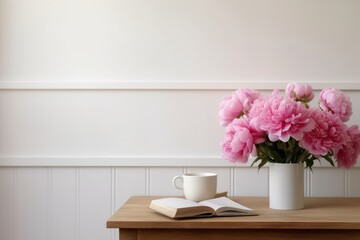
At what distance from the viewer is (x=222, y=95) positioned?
147 cm

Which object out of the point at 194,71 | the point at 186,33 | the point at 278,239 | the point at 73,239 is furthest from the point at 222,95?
the point at 73,239

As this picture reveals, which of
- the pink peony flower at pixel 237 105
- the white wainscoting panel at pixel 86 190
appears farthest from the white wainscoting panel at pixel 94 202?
the pink peony flower at pixel 237 105

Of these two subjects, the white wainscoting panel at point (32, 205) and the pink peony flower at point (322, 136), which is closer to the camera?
the pink peony flower at point (322, 136)

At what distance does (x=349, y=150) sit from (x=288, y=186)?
20cm

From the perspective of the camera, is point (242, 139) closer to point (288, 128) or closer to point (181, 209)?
point (288, 128)

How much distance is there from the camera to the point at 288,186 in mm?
1167

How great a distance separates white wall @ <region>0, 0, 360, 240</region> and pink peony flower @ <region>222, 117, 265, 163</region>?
1.03 feet

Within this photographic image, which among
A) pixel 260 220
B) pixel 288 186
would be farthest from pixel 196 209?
pixel 288 186

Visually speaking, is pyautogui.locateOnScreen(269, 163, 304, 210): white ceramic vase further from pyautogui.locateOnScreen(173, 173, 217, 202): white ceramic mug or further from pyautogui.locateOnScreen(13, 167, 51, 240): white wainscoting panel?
pyautogui.locateOnScreen(13, 167, 51, 240): white wainscoting panel

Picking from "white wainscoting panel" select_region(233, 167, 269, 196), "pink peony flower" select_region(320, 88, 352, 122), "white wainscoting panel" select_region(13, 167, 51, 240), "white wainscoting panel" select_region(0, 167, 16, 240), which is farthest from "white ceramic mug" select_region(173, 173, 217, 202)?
"white wainscoting panel" select_region(0, 167, 16, 240)

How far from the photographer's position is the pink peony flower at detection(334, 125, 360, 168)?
121 cm

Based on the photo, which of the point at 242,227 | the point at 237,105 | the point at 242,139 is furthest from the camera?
the point at 237,105

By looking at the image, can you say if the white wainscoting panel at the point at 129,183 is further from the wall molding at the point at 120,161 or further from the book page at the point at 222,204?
the book page at the point at 222,204

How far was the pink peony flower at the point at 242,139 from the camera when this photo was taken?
44.3 inches
